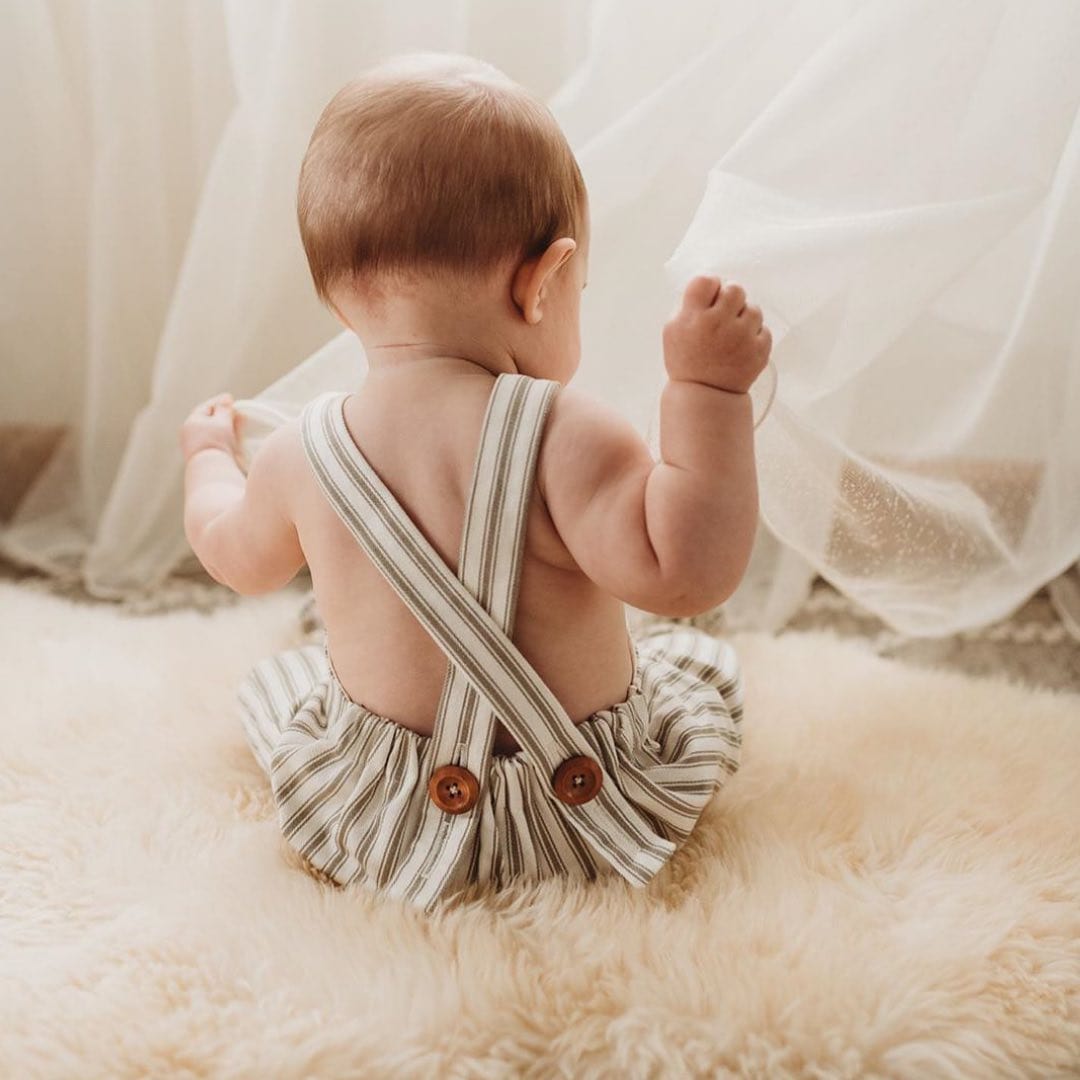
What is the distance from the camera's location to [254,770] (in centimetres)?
90

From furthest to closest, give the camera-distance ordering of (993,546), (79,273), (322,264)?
(79,273), (993,546), (322,264)

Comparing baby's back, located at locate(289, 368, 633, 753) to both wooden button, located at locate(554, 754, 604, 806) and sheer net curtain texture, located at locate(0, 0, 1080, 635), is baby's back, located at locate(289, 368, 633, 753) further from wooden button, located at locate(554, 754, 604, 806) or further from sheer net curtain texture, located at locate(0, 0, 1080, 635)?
sheer net curtain texture, located at locate(0, 0, 1080, 635)

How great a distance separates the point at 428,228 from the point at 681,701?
1.28ft

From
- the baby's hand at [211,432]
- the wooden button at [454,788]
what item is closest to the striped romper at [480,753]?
the wooden button at [454,788]

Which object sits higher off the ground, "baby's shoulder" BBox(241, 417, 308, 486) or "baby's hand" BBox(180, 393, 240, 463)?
"baby's shoulder" BBox(241, 417, 308, 486)

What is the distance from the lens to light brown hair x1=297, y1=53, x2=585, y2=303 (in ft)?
2.18

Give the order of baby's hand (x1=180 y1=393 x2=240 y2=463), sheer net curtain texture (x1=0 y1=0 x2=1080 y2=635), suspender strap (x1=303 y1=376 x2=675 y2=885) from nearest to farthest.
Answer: suspender strap (x1=303 y1=376 x2=675 y2=885), sheer net curtain texture (x1=0 y1=0 x2=1080 y2=635), baby's hand (x1=180 y1=393 x2=240 y2=463)

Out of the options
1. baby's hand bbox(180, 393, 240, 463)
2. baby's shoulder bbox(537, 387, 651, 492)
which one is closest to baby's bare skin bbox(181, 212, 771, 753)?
baby's shoulder bbox(537, 387, 651, 492)

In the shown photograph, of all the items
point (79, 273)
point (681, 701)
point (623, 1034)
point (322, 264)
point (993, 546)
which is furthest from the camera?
point (79, 273)

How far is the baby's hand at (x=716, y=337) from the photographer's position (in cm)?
65

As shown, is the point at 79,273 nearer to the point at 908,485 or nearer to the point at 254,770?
the point at 254,770

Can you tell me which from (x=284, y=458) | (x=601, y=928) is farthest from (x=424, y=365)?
(x=601, y=928)

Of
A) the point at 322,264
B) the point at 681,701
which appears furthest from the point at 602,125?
the point at 681,701

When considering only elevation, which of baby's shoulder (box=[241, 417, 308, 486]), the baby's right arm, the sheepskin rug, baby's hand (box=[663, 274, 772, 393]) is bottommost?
the sheepskin rug
